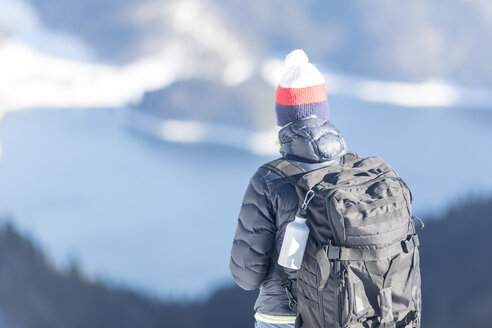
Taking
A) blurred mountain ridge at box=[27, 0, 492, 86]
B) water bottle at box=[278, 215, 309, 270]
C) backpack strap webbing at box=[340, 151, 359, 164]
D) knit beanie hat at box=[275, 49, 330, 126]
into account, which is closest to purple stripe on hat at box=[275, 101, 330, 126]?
knit beanie hat at box=[275, 49, 330, 126]

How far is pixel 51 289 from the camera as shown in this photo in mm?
2695

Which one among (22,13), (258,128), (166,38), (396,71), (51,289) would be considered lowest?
(51,289)

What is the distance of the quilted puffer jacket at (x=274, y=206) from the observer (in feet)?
4.31

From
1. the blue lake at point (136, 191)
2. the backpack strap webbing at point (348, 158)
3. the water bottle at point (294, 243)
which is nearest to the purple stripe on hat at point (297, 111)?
the backpack strap webbing at point (348, 158)

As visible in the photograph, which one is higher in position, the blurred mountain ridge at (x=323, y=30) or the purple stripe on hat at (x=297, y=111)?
the blurred mountain ridge at (x=323, y=30)

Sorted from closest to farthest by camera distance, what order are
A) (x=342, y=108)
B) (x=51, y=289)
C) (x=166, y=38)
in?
(x=51, y=289), (x=166, y=38), (x=342, y=108)

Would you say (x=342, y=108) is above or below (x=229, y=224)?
above

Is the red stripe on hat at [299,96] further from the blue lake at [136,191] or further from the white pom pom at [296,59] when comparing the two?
the blue lake at [136,191]

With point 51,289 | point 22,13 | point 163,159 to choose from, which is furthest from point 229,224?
point 22,13

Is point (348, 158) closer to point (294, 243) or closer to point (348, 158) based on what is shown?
point (348, 158)

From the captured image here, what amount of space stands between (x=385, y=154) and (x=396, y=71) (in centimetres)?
47

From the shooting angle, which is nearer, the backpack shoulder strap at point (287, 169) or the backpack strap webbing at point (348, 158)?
the backpack shoulder strap at point (287, 169)

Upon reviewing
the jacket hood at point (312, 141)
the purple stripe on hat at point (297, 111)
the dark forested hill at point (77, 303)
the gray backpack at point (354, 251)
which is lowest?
the dark forested hill at point (77, 303)

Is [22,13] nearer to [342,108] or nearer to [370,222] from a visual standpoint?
[342,108]
